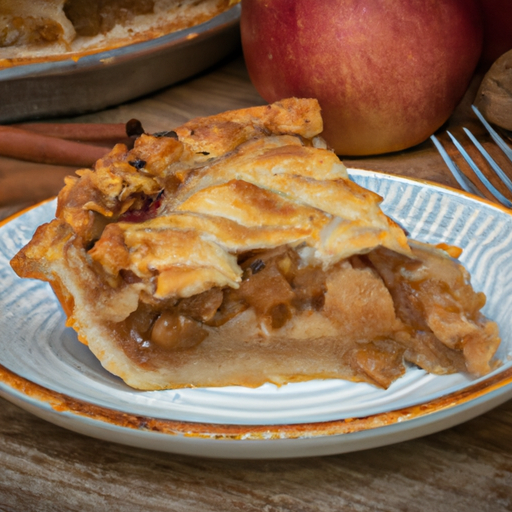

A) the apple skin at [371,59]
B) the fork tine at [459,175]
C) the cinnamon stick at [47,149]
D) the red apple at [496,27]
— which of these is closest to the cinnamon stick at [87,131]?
the cinnamon stick at [47,149]

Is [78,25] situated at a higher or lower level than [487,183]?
higher

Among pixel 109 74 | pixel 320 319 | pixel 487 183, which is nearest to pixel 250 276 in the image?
pixel 320 319

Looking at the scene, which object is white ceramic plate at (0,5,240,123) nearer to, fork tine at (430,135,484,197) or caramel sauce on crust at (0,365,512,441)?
fork tine at (430,135,484,197)

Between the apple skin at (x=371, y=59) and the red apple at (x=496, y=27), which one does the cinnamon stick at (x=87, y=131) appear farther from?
the red apple at (x=496, y=27)

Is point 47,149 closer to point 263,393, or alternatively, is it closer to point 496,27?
point 263,393

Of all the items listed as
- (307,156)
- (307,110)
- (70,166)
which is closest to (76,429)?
(307,156)
